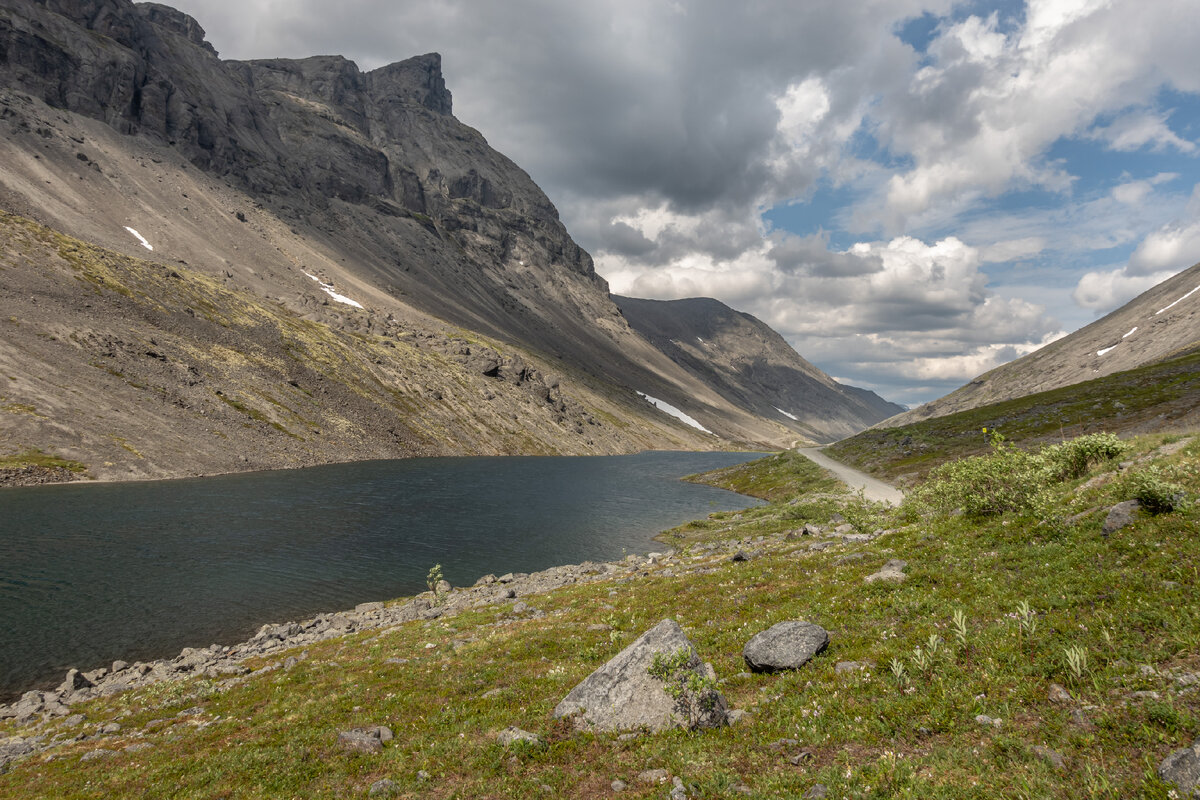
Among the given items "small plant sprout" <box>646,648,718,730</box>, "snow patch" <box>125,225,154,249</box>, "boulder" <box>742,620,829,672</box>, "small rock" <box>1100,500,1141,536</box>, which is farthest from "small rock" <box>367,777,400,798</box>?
"snow patch" <box>125,225,154,249</box>

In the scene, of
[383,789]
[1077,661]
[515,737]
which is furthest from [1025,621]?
[383,789]

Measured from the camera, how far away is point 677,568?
106ft

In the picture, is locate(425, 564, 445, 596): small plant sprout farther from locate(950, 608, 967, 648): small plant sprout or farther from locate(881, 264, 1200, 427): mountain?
locate(881, 264, 1200, 427): mountain

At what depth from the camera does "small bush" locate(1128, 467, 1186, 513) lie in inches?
524

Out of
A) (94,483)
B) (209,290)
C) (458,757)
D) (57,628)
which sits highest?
(209,290)

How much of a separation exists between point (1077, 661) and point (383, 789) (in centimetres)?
1324

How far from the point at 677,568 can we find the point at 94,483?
82.4 meters

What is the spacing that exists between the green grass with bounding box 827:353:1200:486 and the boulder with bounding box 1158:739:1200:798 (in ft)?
178

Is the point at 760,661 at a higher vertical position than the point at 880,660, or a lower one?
lower

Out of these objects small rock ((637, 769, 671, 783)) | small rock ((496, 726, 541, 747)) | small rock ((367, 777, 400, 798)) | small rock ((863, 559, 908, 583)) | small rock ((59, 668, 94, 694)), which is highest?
small rock ((863, 559, 908, 583))

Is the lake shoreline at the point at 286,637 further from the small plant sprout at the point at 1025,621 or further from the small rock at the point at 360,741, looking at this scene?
the small plant sprout at the point at 1025,621

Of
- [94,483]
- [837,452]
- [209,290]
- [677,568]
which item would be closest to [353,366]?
[209,290]

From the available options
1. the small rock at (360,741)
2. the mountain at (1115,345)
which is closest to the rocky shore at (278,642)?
the small rock at (360,741)

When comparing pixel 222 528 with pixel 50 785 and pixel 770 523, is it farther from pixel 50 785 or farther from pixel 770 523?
pixel 770 523
